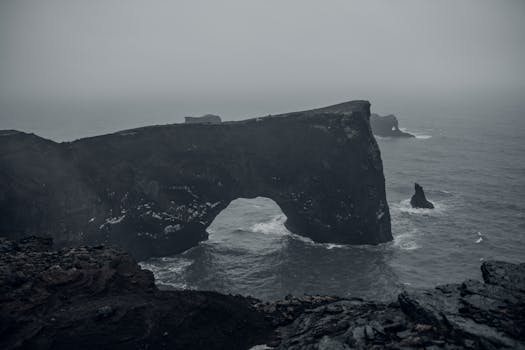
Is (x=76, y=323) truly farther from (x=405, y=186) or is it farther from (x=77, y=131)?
(x=77, y=131)

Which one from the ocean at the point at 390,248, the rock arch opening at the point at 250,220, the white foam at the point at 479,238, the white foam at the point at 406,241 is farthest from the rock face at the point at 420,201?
the rock arch opening at the point at 250,220

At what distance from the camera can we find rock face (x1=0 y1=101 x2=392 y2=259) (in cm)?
5938

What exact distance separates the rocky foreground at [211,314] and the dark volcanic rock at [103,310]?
6cm

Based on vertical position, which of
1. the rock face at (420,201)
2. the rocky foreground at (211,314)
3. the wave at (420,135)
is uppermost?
the wave at (420,135)

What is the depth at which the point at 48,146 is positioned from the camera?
6034cm

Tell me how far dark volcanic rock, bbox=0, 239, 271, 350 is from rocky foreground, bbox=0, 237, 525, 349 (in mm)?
64

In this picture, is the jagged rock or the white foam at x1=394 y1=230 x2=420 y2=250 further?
the white foam at x1=394 y1=230 x2=420 y2=250

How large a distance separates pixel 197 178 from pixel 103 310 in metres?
42.3

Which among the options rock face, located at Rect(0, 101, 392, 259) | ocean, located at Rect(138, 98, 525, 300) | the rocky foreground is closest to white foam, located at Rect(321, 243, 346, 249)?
ocean, located at Rect(138, 98, 525, 300)

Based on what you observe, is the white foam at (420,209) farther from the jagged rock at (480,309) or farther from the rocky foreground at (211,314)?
the jagged rock at (480,309)

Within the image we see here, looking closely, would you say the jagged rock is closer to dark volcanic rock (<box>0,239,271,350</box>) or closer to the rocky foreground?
the rocky foreground

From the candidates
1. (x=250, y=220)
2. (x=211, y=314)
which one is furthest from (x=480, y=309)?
(x=250, y=220)

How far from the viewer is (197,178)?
222 feet

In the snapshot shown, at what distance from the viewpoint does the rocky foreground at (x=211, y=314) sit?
71.3 ft
